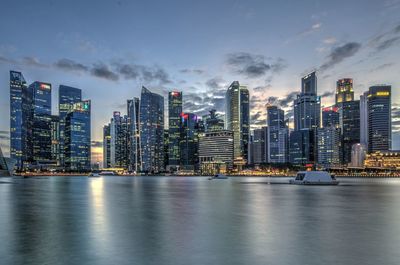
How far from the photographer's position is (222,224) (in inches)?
1254

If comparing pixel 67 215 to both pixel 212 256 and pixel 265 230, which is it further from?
pixel 212 256

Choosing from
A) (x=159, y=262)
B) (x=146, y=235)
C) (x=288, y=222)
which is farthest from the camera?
(x=288, y=222)

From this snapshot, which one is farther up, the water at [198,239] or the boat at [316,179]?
the water at [198,239]

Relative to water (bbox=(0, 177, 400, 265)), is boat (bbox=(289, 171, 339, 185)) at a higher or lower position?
lower

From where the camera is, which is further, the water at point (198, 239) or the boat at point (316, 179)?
the boat at point (316, 179)

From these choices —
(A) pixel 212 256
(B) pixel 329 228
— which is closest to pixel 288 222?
(B) pixel 329 228

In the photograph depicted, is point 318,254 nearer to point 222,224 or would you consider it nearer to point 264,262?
point 264,262

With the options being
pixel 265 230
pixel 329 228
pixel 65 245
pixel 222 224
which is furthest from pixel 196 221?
pixel 65 245

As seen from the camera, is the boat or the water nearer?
the water

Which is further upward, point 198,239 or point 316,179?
point 198,239

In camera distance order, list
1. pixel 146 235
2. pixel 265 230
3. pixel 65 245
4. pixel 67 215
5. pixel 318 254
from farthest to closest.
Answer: pixel 67 215 < pixel 265 230 < pixel 146 235 < pixel 65 245 < pixel 318 254

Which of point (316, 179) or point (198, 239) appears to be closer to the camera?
point (198, 239)

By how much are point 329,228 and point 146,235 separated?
14.8 meters

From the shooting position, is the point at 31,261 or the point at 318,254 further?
the point at 318,254
